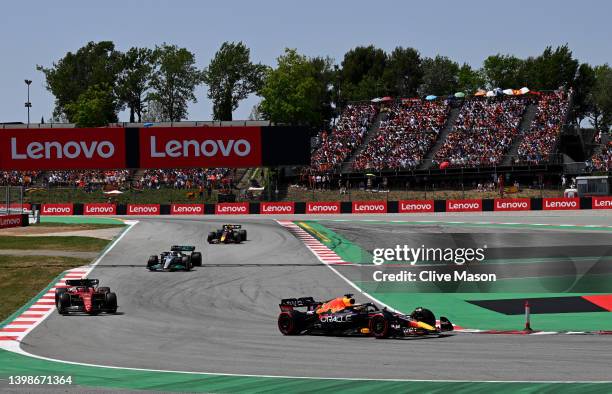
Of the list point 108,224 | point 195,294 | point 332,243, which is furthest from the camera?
point 108,224

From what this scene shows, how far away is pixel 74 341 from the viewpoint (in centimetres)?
1803

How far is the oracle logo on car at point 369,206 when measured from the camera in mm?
62031

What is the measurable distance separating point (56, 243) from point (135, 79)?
80.3 meters

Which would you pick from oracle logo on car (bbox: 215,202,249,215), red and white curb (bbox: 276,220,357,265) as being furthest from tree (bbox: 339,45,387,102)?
red and white curb (bbox: 276,220,357,265)

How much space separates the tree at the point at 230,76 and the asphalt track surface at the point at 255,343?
83896 millimetres

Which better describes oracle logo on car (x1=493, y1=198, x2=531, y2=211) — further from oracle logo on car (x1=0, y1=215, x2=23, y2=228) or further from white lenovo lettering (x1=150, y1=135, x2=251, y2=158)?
oracle logo on car (x1=0, y1=215, x2=23, y2=228)

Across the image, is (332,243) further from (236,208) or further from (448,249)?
(236,208)

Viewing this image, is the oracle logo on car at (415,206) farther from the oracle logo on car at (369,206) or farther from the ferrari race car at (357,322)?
the ferrari race car at (357,322)

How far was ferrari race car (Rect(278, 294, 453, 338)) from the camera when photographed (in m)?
17.4

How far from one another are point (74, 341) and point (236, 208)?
153 ft

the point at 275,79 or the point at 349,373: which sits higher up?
the point at 275,79

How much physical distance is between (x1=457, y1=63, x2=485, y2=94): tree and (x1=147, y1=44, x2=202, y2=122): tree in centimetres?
4138

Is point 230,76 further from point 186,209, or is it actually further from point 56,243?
point 56,243

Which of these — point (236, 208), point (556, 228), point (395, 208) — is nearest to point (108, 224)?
point (236, 208)
